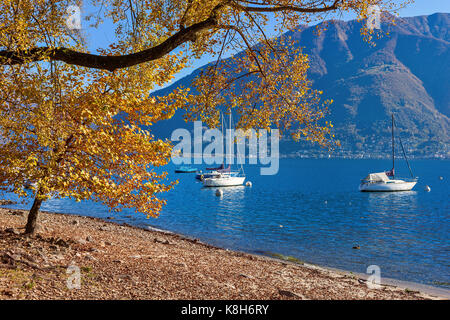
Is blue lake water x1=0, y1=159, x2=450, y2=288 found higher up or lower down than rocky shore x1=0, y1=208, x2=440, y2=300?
lower down

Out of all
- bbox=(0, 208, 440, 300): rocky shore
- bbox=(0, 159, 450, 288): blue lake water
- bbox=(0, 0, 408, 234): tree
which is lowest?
bbox=(0, 159, 450, 288): blue lake water

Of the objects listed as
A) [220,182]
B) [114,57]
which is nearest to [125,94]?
[114,57]

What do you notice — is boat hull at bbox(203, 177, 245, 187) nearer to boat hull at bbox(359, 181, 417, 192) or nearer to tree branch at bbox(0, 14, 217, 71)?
boat hull at bbox(359, 181, 417, 192)

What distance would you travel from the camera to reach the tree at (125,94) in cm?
757

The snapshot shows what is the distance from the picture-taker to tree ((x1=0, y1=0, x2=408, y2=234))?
7.57m

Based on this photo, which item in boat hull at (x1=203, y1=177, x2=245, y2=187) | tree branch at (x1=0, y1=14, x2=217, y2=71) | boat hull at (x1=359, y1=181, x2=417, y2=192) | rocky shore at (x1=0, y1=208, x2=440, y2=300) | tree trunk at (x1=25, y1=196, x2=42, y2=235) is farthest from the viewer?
boat hull at (x1=203, y1=177, x2=245, y2=187)

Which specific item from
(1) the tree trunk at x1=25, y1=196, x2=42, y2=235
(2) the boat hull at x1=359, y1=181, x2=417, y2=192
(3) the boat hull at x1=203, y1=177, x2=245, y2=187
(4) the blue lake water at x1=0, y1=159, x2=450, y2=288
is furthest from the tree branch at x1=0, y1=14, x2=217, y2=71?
(2) the boat hull at x1=359, y1=181, x2=417, y2=192

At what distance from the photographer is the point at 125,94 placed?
28.5 ft

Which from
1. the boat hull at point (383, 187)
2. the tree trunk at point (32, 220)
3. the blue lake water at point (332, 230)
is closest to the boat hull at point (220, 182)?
the blue lake water at point (332, 230)

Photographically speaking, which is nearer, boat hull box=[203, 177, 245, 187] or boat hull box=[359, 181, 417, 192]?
boat hull box=[359, 181, 417, 192]

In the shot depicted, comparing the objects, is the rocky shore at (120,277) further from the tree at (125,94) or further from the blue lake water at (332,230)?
the blue lake water at (332,230)

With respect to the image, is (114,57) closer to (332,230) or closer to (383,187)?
(332,230)

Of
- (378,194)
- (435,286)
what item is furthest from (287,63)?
(378,194)
